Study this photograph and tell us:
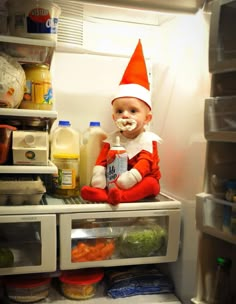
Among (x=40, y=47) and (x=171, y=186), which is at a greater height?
(x=40, y=47)

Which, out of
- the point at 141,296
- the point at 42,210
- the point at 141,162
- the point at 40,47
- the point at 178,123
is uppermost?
the point at 40,47

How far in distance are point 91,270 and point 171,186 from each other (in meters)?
0.52

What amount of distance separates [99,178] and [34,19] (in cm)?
Result: 65

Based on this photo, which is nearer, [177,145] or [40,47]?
[40,47]

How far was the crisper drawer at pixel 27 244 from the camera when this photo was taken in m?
1.18

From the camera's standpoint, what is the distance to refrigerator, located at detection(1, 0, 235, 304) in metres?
1.21

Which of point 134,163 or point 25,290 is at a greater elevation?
point 134,163

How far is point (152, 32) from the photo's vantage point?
5.57 feet

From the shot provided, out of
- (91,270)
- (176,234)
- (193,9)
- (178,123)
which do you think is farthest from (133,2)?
(91,270)

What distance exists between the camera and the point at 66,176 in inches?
53.2

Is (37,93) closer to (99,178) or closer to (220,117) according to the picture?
(99,178)

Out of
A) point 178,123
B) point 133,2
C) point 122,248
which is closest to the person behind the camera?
point 133,2

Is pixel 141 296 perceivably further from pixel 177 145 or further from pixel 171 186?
pixel 177 145

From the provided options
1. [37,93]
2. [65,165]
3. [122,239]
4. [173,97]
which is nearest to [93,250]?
[122,239]
